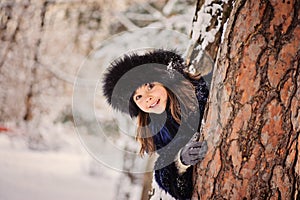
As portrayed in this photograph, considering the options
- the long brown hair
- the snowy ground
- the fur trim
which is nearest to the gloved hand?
the fur trim

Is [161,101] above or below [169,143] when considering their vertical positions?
above

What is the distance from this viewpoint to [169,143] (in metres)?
1.98

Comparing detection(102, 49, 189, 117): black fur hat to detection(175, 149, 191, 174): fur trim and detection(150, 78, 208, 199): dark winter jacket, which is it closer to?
detection(150, 78, 208, 199): dark winter jacket

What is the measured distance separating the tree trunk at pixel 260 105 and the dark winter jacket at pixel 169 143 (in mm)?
282

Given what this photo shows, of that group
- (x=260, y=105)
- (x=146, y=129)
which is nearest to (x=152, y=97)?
(x=146, y=129)

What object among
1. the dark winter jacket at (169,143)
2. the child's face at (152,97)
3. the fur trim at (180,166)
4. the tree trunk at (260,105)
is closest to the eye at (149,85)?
the child's face at (152,97)

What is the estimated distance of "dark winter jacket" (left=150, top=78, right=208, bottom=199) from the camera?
1.91 metres

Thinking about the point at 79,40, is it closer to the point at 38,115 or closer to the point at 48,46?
the point at 48,46

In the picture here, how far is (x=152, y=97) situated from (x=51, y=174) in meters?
6.15

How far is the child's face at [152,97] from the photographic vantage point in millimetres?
1972

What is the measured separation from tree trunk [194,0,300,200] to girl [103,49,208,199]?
27cm

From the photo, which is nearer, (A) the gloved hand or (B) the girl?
(A) the gloved hand

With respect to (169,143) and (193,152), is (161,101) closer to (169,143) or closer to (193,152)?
(169,143)

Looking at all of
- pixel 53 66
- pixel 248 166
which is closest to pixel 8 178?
pixel 53 66
